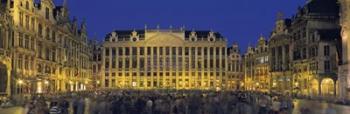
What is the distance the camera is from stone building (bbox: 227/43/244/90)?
146 meters

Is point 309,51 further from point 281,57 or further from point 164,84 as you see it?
point 164,84

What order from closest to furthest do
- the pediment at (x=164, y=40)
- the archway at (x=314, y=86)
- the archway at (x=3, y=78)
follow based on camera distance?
the archway at (x=3, y=78) < the archway at (x=314, y=86) < the pediment at (x=164, y=40)

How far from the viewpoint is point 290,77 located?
92875mm

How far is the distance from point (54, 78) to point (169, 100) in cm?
5197

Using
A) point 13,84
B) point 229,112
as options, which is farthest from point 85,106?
point 13,84

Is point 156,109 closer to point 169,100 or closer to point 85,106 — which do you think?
point 169,100

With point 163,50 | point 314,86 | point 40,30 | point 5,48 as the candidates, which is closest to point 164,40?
point 163,50

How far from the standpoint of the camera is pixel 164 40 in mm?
151250

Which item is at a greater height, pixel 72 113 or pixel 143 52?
pixel 143 52

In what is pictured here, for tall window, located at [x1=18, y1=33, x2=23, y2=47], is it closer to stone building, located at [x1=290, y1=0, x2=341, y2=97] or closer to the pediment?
stone building, located at [x1=290, y1=0, x2=341, y2=97]

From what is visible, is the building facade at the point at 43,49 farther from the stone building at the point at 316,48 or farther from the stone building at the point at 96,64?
the stone building at the point at 316,48

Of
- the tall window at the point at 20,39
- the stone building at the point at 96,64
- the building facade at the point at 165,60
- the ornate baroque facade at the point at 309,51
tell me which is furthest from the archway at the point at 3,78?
the building facade at the point at 165,60

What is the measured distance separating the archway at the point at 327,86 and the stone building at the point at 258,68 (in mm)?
29079

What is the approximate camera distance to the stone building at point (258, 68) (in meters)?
114
